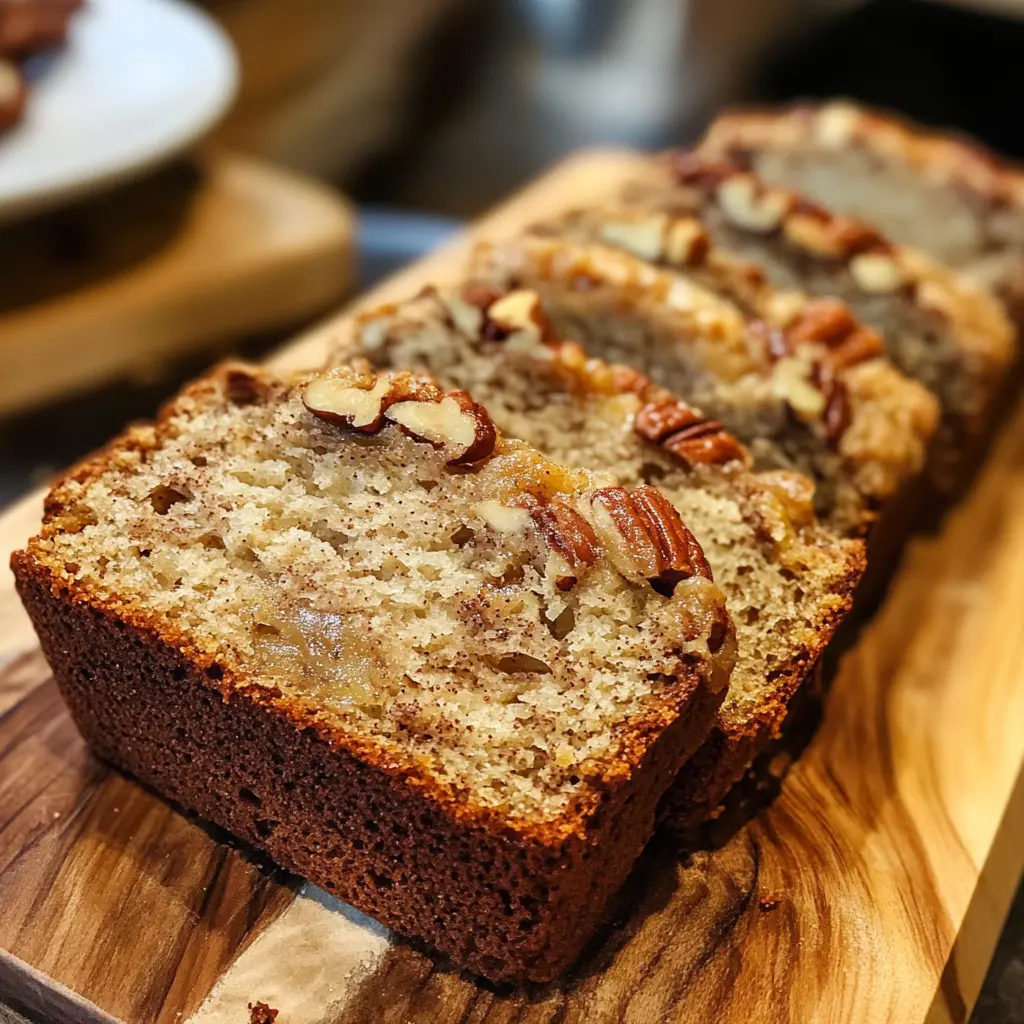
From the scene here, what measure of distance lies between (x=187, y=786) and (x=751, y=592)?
891 mm

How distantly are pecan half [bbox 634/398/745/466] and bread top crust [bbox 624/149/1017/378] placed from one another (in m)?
0.77

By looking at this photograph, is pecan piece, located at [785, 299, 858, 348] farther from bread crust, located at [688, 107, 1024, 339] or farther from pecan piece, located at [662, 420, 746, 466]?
pecan piece, located at [662, 420, 746, 466]

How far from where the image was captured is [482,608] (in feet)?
5.07

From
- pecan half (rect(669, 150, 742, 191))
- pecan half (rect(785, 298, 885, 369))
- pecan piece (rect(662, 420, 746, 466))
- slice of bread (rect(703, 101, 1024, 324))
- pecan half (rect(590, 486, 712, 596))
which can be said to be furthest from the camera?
slice of bread (rect(703, 101, 1024, 324))

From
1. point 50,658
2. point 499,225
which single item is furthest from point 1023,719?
point 499,225

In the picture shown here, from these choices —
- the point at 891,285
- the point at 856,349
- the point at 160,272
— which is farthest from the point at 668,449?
the point at 160,272

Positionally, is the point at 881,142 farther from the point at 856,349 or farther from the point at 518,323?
the point at 518,323

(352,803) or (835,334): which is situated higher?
(835,334)

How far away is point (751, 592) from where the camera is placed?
178 cm

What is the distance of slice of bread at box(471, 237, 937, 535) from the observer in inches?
80.7

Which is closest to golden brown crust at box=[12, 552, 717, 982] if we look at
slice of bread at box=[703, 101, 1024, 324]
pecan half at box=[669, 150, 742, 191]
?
pecan half at box=[669, 150, 742, 191]

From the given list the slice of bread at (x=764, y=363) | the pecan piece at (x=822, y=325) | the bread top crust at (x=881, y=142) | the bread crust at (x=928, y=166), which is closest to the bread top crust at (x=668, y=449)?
the slice of bread at (x=764, y=363)

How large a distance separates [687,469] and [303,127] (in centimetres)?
A: 353

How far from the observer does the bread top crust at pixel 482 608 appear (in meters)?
1.40
